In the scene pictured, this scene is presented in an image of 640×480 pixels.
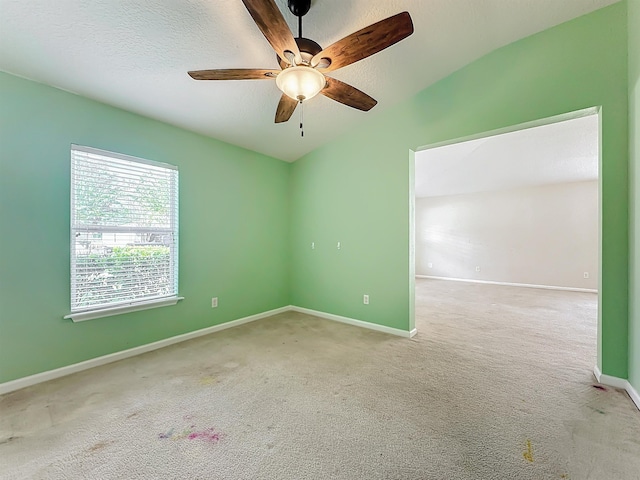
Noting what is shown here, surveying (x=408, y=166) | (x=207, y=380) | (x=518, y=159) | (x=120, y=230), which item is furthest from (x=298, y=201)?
(x=518, y=159)

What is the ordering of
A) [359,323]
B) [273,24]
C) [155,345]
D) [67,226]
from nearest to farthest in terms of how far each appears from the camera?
1. [273,24]
2. [67,226]
3. [155,345]
4. [359,323]

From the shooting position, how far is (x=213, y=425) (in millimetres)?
1666

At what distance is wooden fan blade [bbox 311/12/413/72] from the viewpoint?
1.35 meters

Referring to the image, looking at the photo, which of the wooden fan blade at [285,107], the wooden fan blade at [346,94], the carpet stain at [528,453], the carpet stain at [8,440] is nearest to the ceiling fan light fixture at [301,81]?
the wooden fan blade at [346,94]

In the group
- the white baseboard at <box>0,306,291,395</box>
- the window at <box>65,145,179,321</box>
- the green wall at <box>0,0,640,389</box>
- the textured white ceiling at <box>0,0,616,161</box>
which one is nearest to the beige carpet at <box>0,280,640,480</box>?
the white baseboard at <box>0,306,291,395</box>

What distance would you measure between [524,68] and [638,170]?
129cm

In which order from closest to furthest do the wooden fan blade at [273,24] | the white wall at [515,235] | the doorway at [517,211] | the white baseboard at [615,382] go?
the wooden fan blade at [273,24] → the white baseboard at [615,382] → the doorway at [517,211] → the white wall at [515,235]

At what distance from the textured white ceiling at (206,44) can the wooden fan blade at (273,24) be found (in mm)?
655

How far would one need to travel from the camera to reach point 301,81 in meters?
1.59

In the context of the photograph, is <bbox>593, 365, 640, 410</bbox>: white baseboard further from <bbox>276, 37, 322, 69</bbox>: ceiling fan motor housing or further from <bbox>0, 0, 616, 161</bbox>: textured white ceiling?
<bbox>276, 37, 322, 69</bbox>: ceiling fan motor housing

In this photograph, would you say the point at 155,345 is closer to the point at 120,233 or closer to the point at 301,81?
the point at 120,233

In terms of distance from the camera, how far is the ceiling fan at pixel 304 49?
1.31 meters

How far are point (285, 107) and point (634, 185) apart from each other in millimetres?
2708

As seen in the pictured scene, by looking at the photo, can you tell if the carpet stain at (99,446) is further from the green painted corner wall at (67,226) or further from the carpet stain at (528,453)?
the carpet stain at (528,453)
